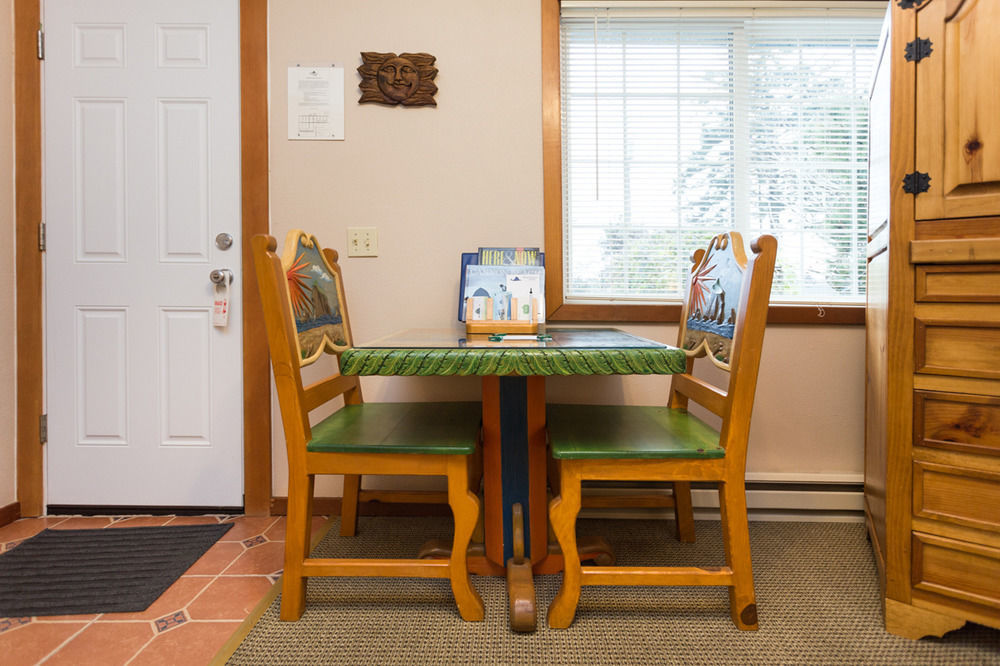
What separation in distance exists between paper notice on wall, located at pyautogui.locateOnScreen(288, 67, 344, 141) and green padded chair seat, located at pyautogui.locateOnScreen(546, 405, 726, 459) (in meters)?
1.34

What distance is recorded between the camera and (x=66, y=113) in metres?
1.96

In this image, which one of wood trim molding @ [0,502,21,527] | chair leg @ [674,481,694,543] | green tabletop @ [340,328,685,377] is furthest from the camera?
wood trim molding @ [0,502,21,527]

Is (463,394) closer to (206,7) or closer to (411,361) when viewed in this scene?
(411,361)

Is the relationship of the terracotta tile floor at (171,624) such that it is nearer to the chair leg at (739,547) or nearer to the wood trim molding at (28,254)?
the wood trim molding at (28,254)

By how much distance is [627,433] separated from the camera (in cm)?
133

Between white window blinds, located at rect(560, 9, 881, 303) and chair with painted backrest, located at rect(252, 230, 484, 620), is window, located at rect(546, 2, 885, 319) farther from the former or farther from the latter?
chair with painted backrest, located at rect(252, 230, 484, 620)

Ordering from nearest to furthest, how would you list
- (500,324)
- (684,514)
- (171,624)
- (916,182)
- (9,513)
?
1. (916,182)
2. (171,624)
3. (500,324)
4. (684,514)
5. (9,513)

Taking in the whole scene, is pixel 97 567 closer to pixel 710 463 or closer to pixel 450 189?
pixel 450 189

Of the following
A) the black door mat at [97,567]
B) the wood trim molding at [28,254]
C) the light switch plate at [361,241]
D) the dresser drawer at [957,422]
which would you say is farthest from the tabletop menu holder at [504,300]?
the wood trim molding at [28,254]

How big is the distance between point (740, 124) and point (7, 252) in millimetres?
2841

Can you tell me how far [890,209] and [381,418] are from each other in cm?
142

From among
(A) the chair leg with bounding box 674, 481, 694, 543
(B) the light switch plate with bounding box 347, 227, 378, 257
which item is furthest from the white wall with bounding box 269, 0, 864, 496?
(A) the chair leg with bounding box 674, 481, 694, 543

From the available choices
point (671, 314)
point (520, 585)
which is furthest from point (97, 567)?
point (671, 314)

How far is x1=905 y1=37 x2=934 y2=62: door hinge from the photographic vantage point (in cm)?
115
